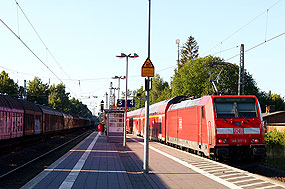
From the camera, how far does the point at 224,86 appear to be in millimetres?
53500

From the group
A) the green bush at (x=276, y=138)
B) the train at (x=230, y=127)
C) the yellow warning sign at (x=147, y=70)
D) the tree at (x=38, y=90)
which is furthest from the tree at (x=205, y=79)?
the tree at (x=38, y=90)

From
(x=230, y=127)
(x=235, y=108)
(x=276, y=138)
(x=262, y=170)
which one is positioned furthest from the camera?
(x=276, y=138)

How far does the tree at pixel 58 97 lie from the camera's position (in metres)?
111

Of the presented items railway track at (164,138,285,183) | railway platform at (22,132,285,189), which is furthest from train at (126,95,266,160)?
railway platform at (22,132,285,189)

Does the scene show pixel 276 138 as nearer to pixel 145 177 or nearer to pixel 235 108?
pixel 235 108

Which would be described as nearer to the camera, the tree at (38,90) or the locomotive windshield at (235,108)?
the locomotive windshield at (235,108)

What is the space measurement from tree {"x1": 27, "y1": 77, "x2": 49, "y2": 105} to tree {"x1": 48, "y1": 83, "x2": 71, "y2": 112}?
1077cm

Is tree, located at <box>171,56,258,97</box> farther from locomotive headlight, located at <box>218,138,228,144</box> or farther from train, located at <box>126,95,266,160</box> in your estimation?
locomotive headlight, located at <box>218,138,228,144</box>

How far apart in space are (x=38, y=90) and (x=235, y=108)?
8639 cm

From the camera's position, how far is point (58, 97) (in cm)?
11631

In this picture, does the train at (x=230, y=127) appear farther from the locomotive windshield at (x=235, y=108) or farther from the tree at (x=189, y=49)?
the tree at (x=189, y=49)

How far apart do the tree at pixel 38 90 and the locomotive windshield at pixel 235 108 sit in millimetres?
82726

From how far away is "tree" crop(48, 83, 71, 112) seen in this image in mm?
110844

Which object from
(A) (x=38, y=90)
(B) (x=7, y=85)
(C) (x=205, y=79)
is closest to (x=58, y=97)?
(A) (x=38, y=90)
